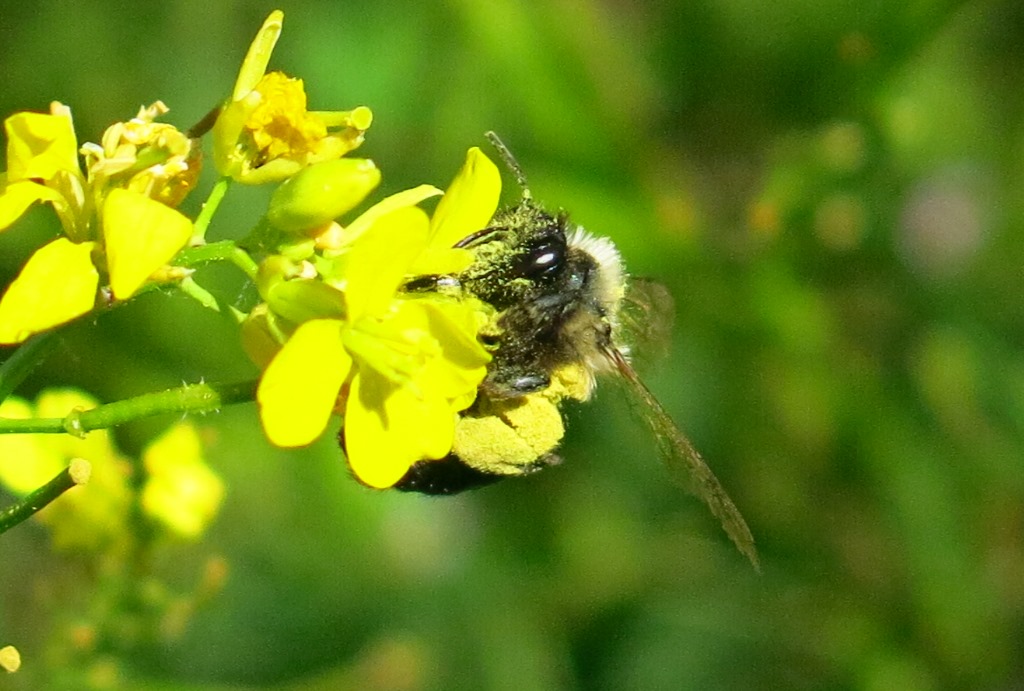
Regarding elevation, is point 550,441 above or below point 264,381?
below

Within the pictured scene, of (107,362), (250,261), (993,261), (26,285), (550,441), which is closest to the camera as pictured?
(26,285)

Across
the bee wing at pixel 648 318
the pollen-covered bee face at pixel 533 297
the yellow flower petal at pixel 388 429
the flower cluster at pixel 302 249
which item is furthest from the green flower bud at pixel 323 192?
the bee wing at pixel 648 318

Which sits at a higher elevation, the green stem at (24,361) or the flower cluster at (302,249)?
the flower cluster at (302,249)

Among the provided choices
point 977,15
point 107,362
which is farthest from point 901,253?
point 107,362

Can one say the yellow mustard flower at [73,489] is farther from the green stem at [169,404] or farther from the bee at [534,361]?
the green stem at [169,404]

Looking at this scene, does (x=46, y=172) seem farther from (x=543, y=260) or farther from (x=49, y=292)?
(x=543, y=260)

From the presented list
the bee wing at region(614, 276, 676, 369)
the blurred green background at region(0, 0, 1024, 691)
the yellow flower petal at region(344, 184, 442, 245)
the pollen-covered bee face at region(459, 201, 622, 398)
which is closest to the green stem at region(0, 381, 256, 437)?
the yellow flower petal at region(344, 184, 442, 245)

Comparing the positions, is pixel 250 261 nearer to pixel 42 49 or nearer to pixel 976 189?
pixel 42 49
